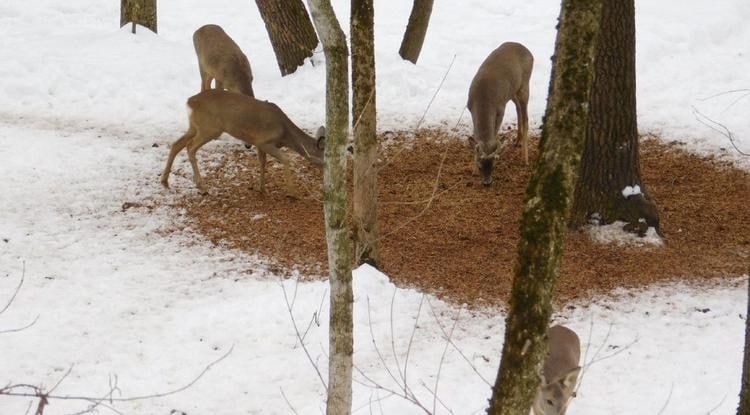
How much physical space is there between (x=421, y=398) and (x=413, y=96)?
21.9 ft

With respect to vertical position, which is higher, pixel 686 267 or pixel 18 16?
pixel 18 16

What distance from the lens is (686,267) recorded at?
9.16 meters

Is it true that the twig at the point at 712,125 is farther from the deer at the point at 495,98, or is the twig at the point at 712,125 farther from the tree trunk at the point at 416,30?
the tree trunk at the point at 416,30

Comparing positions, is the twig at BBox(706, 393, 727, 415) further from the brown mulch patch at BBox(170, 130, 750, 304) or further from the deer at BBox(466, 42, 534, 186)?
the deer at BBox(466, 42, 534, 186)

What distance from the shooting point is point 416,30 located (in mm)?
13906

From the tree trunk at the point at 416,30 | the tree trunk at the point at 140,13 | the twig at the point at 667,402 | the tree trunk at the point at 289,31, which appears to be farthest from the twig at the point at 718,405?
the tree trunk at the point at 140,13

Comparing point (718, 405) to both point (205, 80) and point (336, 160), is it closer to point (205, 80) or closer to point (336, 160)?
point (336, 160)

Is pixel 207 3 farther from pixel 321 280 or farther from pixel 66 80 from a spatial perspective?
pixel 321 280

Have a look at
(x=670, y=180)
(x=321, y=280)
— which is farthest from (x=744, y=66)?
(x=321, y=280)

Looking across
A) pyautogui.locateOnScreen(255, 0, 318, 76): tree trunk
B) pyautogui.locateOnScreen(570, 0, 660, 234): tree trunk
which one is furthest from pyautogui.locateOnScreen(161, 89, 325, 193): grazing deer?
pyautogui.locateOnScreen(570, 0, 660, 234): tree trunk

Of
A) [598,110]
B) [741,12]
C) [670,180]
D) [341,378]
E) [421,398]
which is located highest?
[741,12]

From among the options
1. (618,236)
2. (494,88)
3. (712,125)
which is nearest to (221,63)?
(494,88)

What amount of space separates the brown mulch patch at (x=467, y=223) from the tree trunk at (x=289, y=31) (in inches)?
79.3

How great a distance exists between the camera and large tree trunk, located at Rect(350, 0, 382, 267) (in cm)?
810
